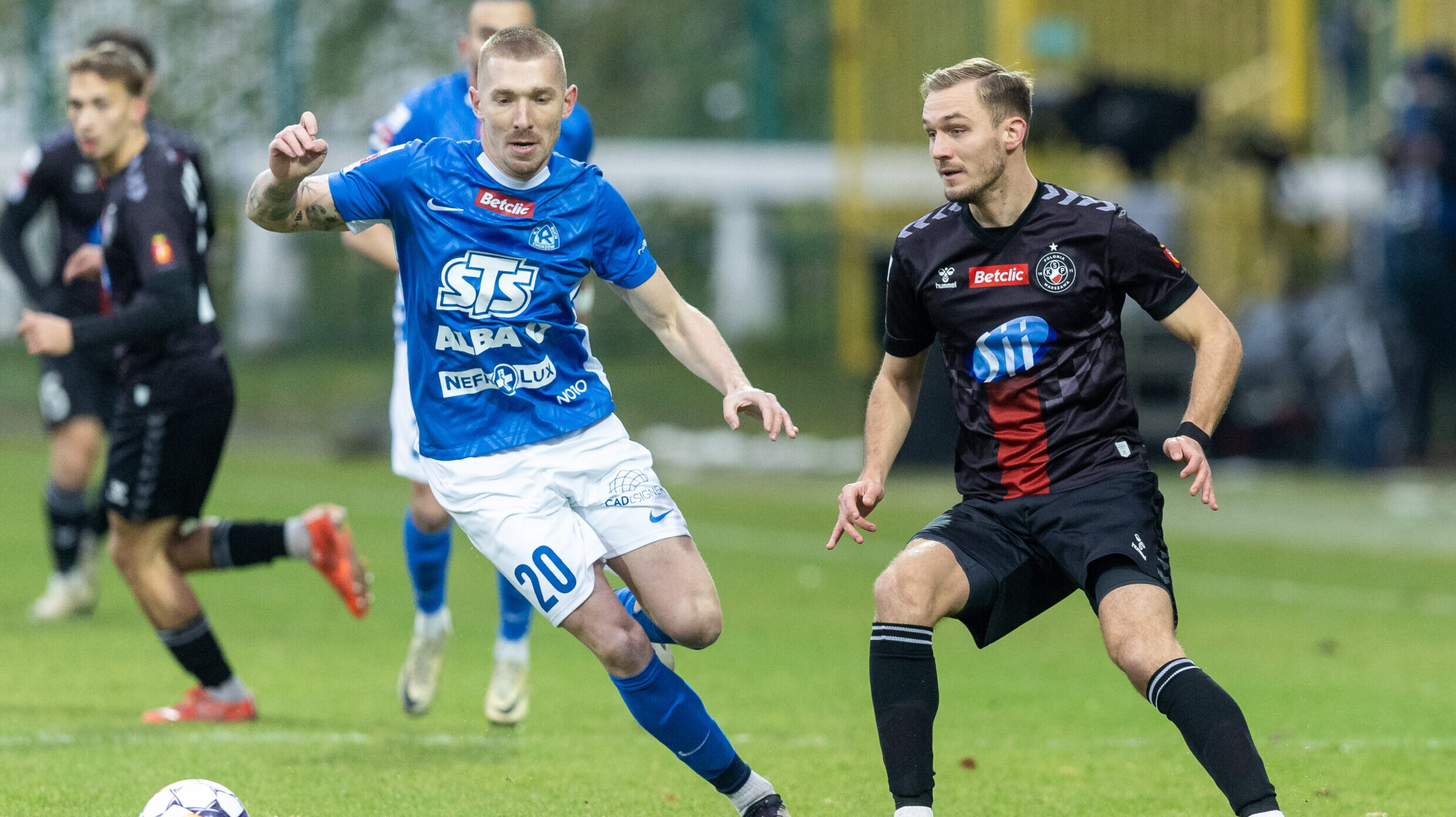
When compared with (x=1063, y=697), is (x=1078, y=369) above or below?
above

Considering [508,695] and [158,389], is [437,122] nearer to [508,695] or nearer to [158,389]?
[158,389]

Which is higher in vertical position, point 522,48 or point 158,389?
point 522,48

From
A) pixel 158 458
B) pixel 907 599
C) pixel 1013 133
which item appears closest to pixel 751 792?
pixel 907 599

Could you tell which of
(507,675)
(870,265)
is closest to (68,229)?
(507,675)

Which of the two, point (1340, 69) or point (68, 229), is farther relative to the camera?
point (1340, 69)

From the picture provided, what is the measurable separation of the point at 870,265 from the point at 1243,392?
371cm

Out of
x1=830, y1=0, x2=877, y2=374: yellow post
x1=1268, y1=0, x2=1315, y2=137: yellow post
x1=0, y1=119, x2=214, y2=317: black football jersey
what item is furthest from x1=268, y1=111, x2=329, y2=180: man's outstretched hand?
Result: x1=1268, y1=0, x2=1315, y2=137: yellow post

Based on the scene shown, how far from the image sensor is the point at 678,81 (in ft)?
83.2

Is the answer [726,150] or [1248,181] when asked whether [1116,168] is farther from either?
[726,150]

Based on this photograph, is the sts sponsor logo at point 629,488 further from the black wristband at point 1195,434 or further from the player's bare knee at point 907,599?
the black wristband at point 1195,434

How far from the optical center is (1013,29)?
1839 cm

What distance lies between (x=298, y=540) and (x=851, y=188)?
1415 centimetres

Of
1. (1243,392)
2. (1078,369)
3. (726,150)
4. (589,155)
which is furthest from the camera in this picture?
(726,150)

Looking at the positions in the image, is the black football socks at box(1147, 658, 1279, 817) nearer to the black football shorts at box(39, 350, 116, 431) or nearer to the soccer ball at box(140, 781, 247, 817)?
the soccer ball at box(140, 781, 247, 817)
